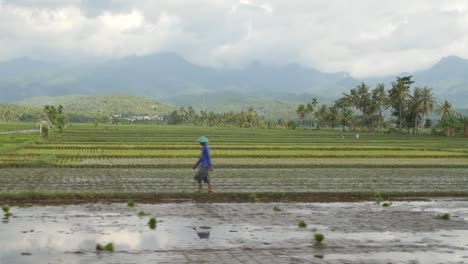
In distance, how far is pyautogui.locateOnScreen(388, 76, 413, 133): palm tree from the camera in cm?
11444

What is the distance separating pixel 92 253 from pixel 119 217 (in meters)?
3.74

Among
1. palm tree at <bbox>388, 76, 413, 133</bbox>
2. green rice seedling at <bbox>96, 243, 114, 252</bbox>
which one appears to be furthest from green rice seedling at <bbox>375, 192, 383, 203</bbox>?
palm tree at <bbox>388, 76, 413, 133</bbox>

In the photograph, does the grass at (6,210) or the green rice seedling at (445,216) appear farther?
the green rice seedling at (445,216)

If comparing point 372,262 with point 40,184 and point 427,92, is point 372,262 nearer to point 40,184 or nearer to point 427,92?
point 40,184

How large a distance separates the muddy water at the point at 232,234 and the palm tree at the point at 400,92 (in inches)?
4065

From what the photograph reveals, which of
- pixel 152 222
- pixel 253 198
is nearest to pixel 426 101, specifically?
pixel 253 198

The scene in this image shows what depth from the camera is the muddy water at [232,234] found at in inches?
370

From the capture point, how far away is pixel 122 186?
63.5ft

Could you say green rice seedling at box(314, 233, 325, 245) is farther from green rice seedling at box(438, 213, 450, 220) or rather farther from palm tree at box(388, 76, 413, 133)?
palm tree at box(388, 76, 413, 133)

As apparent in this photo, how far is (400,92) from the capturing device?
11544 cm

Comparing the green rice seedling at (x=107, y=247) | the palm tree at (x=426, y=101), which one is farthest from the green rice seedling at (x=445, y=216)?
the palm tree at (x=426, y=101)

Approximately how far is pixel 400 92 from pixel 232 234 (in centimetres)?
10999

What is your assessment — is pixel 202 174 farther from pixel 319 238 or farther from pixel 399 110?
pixel 399 110

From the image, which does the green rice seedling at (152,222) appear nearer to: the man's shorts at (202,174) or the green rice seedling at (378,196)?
the man's shorts at (202,174)
